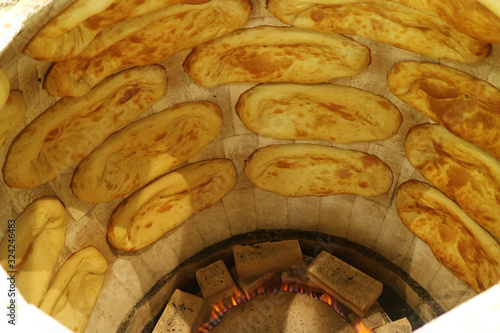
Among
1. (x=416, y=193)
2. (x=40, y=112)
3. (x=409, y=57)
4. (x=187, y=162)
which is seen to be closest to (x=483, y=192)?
(x=416, y=193)

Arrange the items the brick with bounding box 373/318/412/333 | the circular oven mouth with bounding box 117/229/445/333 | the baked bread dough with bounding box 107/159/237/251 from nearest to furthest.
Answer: the baked bread dough with bounding box 107/159/237/251
the brick with bounding box 373/318/412/333
the circular oven mouth with bounding box 117/229/445/333

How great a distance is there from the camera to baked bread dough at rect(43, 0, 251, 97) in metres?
2.74

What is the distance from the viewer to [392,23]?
117 inches

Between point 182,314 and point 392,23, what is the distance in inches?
122

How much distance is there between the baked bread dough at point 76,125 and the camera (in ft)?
9.15

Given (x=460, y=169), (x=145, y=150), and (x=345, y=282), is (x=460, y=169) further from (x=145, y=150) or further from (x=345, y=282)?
(x=145, y=150)

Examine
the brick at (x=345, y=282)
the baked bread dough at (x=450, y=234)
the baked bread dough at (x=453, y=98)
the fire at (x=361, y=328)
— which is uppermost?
the baked bread dough at (x=453, y=98)

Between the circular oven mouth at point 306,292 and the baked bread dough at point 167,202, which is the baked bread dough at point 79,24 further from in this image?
the circular oven mouth at point 306,292

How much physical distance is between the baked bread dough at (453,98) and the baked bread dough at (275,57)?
0.33 metres

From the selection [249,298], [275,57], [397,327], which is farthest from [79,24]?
[397,327]

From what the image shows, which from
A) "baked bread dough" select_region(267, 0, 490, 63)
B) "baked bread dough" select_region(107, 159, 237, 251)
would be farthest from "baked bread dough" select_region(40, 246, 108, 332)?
"baked bread dough" select_region(267, 0, 490, 63)

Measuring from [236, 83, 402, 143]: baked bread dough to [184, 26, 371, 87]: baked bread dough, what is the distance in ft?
0.44

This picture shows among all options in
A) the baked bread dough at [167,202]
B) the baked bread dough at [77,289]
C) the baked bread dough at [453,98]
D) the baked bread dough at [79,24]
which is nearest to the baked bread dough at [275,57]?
the baked bread dough at [453,98]

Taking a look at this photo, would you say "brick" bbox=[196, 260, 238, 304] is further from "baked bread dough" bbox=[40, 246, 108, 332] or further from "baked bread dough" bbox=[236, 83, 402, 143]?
"baked bread dough" bbox=[236, 83, 402, 143]
